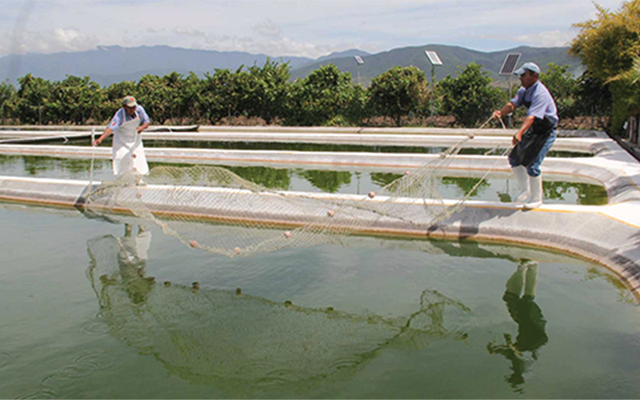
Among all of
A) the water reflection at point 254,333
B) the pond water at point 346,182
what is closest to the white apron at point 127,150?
the pond water at point 346,182

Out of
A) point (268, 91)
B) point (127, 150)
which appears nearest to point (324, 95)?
point (268, 91)

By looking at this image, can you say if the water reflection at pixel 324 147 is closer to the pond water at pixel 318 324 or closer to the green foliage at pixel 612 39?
the green foliage at pixel 612 39

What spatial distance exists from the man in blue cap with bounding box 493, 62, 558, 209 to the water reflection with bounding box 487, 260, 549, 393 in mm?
1245

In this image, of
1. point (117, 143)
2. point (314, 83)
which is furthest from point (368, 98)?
point (117, 143)

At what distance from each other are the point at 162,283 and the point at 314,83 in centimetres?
1952

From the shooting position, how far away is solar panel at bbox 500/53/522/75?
21497 mm

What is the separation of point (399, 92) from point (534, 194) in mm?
16906

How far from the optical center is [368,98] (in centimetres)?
2378

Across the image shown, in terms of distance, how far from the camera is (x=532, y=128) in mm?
6090

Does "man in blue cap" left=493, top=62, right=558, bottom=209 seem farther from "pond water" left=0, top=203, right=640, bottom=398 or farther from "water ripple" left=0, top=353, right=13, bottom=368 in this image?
"water ripple" left=0, top=353, right=13, bottom=368

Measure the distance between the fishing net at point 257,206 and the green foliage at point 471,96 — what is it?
1444cm

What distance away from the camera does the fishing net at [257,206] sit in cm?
621

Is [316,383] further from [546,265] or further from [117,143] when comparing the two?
[117,143]

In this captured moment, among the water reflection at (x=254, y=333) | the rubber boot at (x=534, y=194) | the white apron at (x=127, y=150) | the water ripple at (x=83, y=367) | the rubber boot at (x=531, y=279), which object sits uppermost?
the white apron at (x=127, y=150)
